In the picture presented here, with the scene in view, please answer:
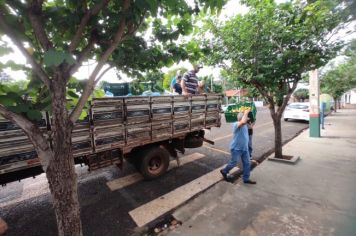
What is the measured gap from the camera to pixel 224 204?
374 cm

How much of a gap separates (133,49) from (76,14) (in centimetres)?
99

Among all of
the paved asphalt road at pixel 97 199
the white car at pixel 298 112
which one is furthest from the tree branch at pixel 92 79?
the white car at pixel 298 112

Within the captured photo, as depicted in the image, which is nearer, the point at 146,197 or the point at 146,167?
the point at 146,197

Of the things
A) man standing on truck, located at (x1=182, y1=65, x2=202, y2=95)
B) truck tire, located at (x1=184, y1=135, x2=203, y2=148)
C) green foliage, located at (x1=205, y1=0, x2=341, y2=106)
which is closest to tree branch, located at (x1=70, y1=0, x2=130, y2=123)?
green foliage, located at (x1=205, y1=0, x2=341, y2=106)

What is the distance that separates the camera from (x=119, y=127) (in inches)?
159

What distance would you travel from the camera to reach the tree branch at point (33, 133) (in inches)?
63.7

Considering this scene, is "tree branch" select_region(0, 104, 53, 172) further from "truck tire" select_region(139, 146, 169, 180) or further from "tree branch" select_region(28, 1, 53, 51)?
"truck tire" select_region(139, 146, 169, 180)

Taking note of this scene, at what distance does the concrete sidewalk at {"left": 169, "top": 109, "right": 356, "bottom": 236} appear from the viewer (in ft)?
10.0

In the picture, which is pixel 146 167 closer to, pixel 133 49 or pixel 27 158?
pixel 27 158

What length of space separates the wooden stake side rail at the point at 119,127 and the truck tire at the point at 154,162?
33cm

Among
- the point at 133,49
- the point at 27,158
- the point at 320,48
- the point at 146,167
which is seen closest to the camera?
the point at 133,49

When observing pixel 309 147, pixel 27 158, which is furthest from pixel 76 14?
pixel 309 147

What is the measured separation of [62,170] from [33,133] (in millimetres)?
425

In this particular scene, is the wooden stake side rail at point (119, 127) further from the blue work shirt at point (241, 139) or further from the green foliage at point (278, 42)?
the green foliage at point (278, 42)
